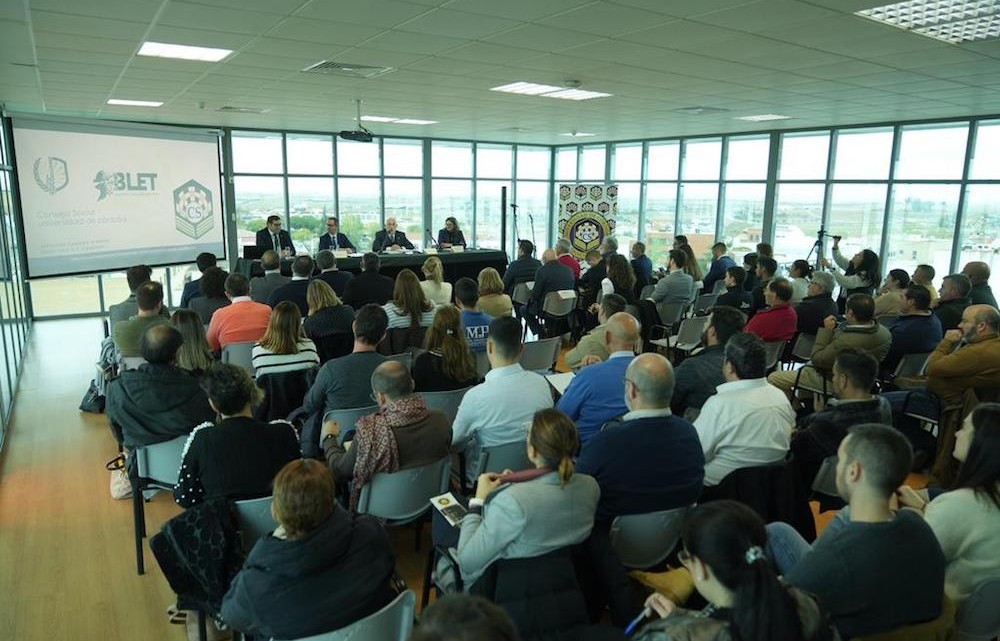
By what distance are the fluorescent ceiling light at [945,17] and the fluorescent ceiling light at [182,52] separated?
5.04 metres

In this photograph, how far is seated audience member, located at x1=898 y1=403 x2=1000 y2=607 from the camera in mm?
2143

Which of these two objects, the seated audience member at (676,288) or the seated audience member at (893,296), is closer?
the seated audience member at (893,296)

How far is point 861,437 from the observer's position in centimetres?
204

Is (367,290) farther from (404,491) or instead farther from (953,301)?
(953,301)

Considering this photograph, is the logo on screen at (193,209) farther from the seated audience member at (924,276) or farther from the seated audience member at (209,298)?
the seated audience member at (924,276)

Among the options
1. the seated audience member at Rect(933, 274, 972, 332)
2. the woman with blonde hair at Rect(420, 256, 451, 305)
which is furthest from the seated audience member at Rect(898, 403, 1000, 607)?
the woman with blonde hair at Rect(420, 256, 451, 305)

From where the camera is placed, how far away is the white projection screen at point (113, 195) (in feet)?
22.4

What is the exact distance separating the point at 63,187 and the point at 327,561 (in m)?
7.15

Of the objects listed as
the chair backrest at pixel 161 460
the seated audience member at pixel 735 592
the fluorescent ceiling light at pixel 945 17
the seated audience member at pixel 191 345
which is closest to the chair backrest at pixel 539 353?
the seated audience member at pixel 191 345

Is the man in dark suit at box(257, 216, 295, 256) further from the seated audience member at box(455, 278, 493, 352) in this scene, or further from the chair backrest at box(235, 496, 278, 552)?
the chair backrest at box(235, 496, 278, 552)

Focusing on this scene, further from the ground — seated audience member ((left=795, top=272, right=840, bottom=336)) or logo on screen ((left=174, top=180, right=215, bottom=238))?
logo on screen ((left=174, top=180, right=215, bottom=238))

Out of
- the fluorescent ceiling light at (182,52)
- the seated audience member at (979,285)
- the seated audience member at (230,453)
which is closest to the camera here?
the seated audience member at (230,453)

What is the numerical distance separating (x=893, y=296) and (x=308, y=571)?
6601 mm

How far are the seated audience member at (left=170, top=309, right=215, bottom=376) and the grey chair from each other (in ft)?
2.43
